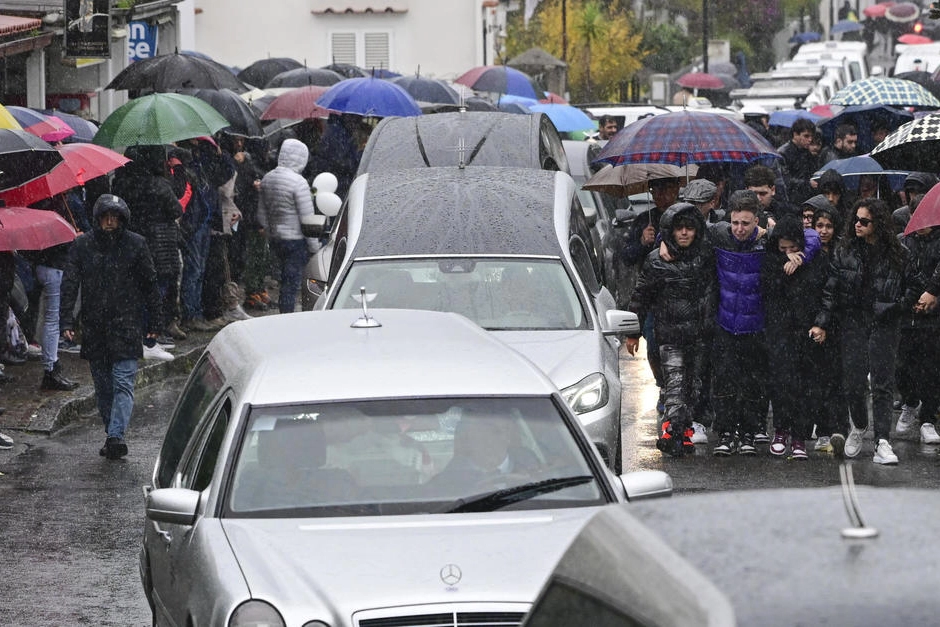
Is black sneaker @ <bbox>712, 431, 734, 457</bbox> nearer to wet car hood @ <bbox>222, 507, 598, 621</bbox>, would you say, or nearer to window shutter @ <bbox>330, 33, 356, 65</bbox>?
wet car hood @ <bbox>222, 507, 598, 621</bbox>

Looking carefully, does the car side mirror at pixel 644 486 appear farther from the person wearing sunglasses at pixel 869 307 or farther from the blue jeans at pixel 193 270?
the blue jeans at pixel 193 270

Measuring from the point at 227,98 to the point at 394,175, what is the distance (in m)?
6.93

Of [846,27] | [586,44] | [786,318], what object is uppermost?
[846,27]

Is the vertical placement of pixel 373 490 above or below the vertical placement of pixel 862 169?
below

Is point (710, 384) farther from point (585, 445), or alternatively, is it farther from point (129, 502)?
point (585, 445)

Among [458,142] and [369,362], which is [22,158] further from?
[369,362]

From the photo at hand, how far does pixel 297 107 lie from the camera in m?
21.9

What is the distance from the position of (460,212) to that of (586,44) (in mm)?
46553

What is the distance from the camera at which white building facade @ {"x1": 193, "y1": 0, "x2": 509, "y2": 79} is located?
158 ft

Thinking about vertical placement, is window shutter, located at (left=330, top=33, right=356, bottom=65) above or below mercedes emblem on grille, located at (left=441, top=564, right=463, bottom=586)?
above

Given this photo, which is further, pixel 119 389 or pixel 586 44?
pixel 586 44

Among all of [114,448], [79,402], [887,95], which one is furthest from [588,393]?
[887,95]

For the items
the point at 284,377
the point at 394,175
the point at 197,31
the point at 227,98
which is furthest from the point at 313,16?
the point at 284,377

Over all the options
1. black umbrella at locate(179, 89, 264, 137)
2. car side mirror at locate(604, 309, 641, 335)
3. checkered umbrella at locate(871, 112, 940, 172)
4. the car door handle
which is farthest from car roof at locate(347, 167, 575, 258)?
black umbrella at locate(179, 89, 264, 137)
